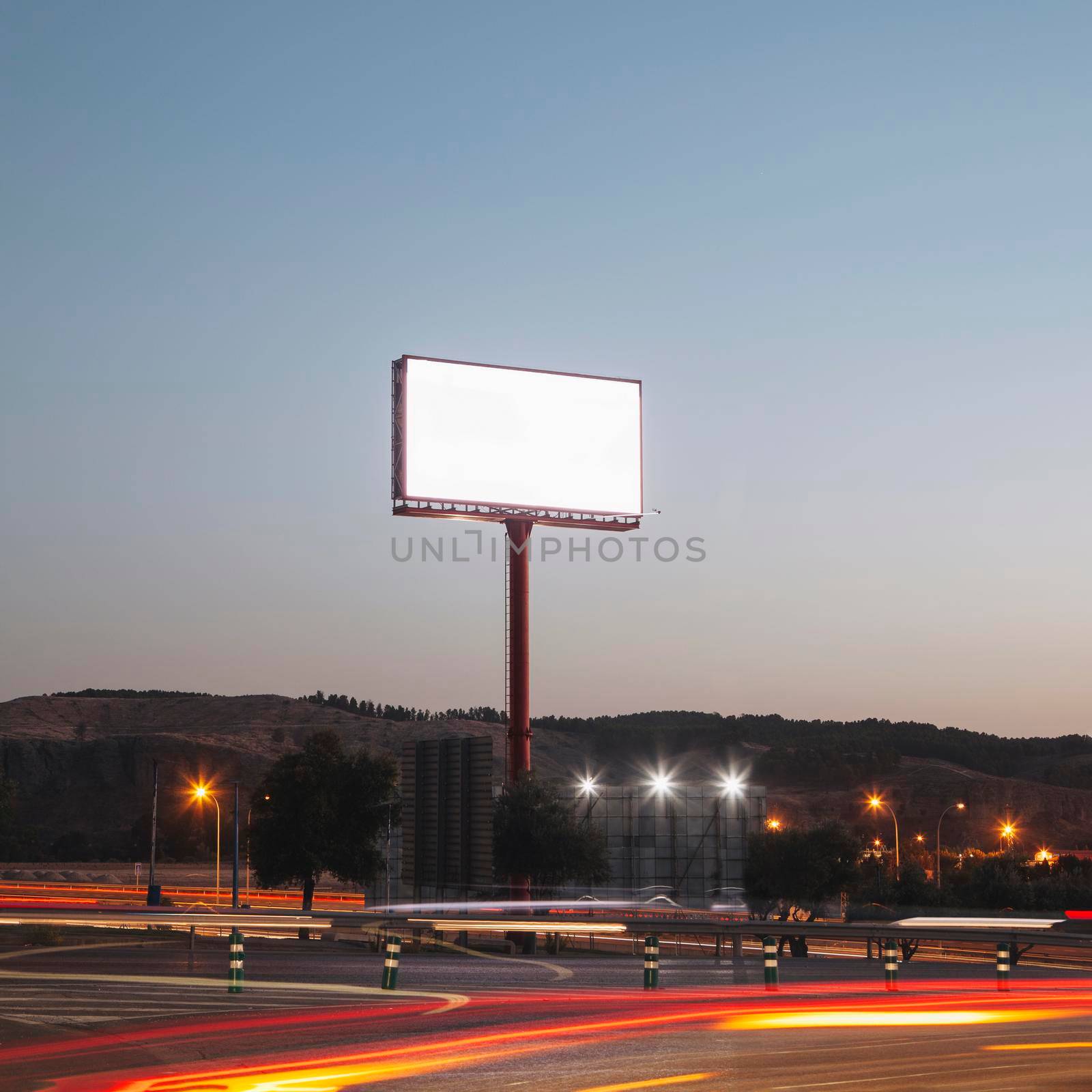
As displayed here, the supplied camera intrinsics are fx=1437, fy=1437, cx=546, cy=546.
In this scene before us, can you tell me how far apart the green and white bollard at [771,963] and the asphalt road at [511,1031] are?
10.5 inches

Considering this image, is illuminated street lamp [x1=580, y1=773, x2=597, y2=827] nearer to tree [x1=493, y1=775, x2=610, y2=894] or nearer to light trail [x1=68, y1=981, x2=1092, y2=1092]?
tree [x1=493, y1=775, x2=610, y2=894]

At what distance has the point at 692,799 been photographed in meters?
81.5

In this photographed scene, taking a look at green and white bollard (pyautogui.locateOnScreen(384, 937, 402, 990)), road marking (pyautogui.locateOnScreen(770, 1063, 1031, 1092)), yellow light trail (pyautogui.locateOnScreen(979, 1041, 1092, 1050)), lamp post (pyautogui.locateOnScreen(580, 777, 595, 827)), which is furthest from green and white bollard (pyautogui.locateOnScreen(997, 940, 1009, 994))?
lamp post (pyautogui.locateOnScreen(580, 777, 595, 827))

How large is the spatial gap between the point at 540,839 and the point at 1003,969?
3025cm

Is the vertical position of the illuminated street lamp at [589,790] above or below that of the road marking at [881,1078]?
above

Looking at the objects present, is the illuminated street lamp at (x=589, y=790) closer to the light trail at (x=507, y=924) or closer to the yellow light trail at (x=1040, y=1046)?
the light trail at (x=507, y=924)

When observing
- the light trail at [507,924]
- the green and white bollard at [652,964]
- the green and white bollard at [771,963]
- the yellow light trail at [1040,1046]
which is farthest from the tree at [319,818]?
the yellow light trail at [1040,1046]

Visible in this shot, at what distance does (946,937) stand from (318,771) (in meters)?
37.0

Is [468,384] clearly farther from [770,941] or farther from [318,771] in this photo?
[770,941]

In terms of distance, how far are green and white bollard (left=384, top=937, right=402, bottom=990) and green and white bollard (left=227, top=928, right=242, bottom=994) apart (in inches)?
91.3

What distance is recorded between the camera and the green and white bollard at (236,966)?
22.0 m

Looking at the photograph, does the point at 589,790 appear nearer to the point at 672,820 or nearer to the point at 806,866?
the point at 672,820

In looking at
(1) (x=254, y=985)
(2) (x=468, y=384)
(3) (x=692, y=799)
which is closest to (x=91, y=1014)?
(1) (x=254, y=985)

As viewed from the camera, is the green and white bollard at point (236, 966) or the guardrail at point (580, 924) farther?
the guardrail at point (580, 924)
